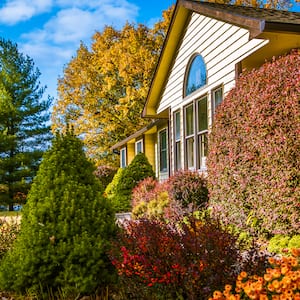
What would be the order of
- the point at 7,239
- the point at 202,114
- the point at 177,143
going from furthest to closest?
the point at 177,143, the point at 202,114, the point at 7,239

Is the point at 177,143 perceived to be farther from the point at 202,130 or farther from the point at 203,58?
the point at 203,58

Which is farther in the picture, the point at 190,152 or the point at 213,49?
the point at 190,152

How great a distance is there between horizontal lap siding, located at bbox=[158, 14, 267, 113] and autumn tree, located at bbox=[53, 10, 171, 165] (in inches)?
445

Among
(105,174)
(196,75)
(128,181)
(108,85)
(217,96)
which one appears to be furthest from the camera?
(108,85)

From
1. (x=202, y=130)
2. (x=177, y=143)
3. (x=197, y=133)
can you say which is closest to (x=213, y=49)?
(x=202, y=130)

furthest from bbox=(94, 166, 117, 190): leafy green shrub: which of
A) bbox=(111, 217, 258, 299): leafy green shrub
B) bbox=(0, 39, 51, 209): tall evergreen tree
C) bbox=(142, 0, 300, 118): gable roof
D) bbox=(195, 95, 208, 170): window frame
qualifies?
bbox=(111, 217, 258, 299): leafy green shrub

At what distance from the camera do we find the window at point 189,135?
1082 cm

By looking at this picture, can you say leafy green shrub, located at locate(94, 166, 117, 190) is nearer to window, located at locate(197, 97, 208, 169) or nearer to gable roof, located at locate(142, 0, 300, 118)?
gable roof, located at locate(142, 0, 300, 118)

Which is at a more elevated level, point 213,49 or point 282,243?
point 213,49

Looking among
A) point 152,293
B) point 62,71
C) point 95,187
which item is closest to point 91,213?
point 95,187

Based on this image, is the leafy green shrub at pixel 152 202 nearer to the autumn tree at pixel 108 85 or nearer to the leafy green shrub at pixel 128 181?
the leafy green shrub at pixel 128 181

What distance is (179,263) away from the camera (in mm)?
2943

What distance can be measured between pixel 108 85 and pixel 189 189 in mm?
16371

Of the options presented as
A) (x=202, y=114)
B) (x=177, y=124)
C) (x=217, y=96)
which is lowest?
(x=202, y=114)
